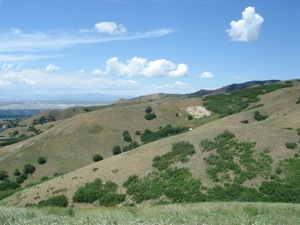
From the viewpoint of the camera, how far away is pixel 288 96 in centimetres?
10431

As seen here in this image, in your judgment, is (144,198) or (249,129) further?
(249,129)

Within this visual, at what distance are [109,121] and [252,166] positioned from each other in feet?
212

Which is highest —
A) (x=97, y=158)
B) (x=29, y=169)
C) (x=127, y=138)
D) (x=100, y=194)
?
(x=127, y=138)

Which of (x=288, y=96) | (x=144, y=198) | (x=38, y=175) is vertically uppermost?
Answer: (x=288, y=96)

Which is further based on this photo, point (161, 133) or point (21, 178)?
point (161, 133)

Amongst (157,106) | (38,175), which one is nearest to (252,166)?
(38,175)

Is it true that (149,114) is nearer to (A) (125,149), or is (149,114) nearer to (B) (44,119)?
(A) (125,149)

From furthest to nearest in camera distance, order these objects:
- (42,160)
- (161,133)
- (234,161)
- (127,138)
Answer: (161,133) < (127,138) < (42,160) < (234,161)

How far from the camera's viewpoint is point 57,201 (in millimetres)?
43656

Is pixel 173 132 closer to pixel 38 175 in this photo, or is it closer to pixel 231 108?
pixel 231 108

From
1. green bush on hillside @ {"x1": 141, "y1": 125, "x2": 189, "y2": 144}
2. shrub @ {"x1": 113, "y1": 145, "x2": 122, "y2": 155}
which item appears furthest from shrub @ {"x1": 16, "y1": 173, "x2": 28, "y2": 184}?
green bush on hillside @ {"x1": 141, "y1": 125, "x2": 189, "y2": 144}

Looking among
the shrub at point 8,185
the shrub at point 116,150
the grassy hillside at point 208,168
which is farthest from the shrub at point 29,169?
the shrub at point 116,150

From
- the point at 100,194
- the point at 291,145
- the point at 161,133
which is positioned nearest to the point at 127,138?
the point at 161,133

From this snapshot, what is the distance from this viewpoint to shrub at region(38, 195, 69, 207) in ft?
142
